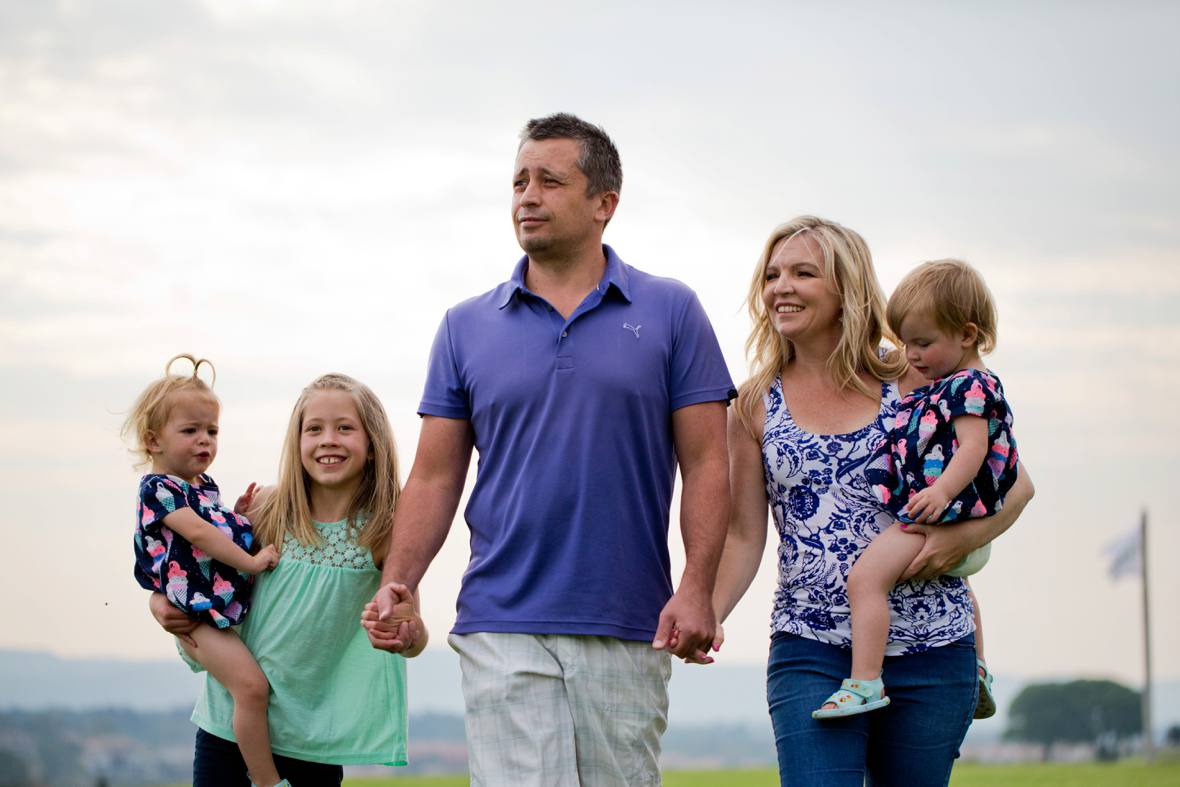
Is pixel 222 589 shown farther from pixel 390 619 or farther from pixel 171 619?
pixel 390 619

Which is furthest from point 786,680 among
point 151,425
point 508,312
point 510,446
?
point 151,425

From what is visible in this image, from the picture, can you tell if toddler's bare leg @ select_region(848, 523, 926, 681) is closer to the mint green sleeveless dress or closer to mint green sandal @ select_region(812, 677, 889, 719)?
mint green sandal @ select_region(812, 677, 889, 719)

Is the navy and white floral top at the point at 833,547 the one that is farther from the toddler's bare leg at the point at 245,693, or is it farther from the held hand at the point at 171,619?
the held hand at the point at 171,619

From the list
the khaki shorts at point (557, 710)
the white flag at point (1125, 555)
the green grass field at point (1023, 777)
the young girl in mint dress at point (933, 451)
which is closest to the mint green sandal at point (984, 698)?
the young girl in mint dress at point (933, 451)

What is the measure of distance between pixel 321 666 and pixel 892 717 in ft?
6.38

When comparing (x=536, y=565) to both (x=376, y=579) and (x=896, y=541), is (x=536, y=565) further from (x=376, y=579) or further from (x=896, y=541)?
(x=896, y=541)

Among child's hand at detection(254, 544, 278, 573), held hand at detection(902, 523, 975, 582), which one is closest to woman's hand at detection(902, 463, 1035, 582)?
held hand at detection(902, 523, 975, 582)

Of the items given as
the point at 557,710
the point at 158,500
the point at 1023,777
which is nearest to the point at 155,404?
the point at 158,500

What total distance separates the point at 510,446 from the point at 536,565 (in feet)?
1.28

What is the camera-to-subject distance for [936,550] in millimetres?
3824

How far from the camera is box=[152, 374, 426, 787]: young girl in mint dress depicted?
443 centimetres

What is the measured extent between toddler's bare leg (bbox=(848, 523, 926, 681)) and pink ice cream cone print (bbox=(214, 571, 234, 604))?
210 centimetres

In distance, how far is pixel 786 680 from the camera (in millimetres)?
3887

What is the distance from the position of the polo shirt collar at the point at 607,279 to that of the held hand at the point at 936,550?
119cm
